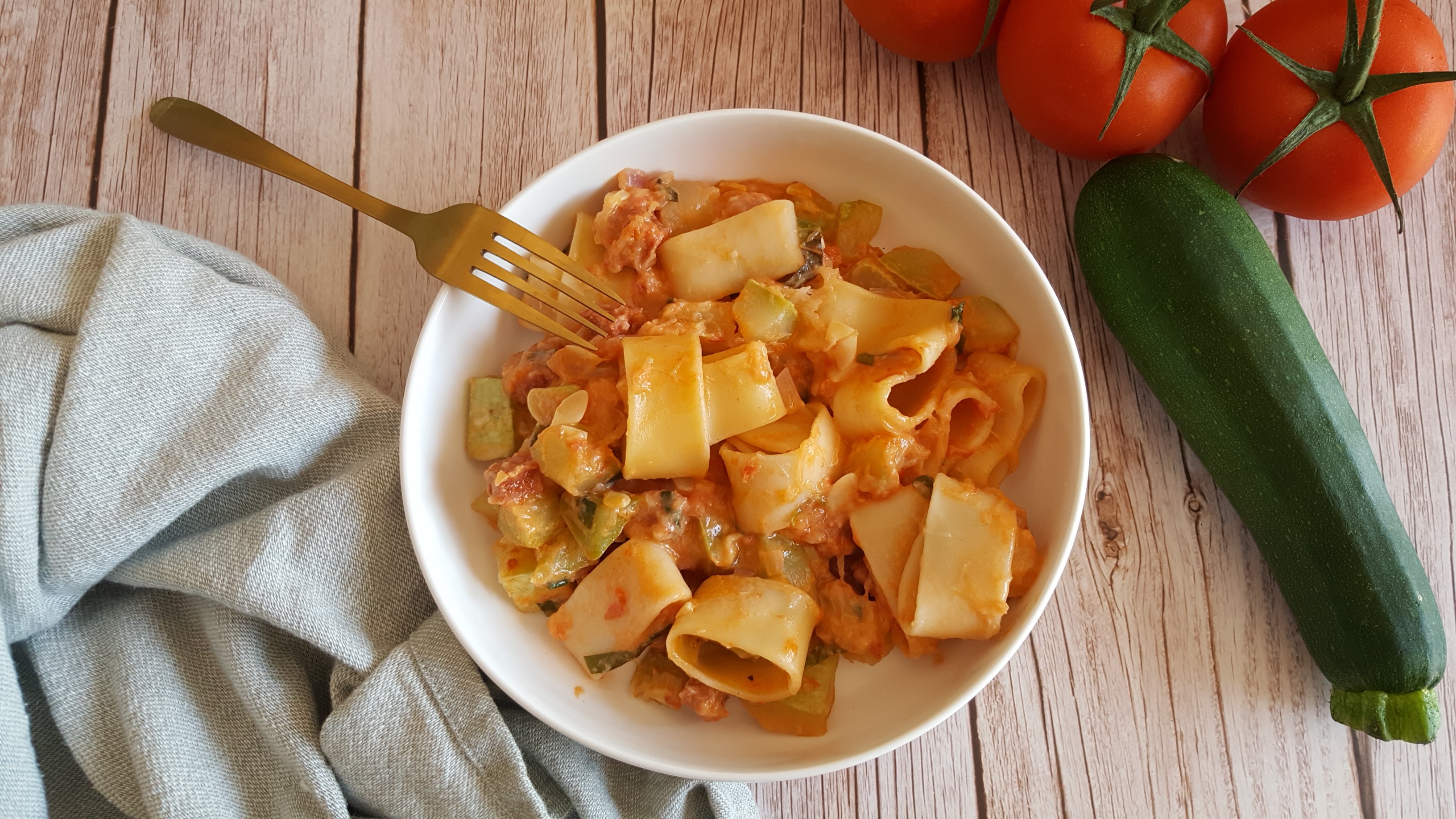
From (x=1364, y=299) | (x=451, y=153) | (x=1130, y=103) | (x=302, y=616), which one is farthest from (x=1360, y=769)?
(x=451, y=153)

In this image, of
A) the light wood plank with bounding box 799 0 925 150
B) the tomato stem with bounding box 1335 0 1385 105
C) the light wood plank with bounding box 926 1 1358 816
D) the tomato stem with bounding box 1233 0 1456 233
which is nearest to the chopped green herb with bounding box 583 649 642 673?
the light wood plank with bounding box 926 1 1358 816

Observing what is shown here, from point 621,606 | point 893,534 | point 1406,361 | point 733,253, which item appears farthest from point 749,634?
point 1406,361

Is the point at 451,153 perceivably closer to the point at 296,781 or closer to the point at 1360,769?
the point at 296,781

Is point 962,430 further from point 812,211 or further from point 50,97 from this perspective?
point 50,97

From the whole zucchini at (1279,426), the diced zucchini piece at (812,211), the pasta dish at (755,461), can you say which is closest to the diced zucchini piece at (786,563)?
the pasta dish at (755,461)

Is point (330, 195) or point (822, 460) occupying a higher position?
point (330, 195)

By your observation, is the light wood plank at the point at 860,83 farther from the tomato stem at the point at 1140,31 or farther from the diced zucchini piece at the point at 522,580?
the diced zucchini piece at the point at 522,580

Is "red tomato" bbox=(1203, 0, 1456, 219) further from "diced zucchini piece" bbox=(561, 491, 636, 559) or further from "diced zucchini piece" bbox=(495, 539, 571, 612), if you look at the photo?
"diced zucchini piece" bbox=(495, 539, 571, 612)
